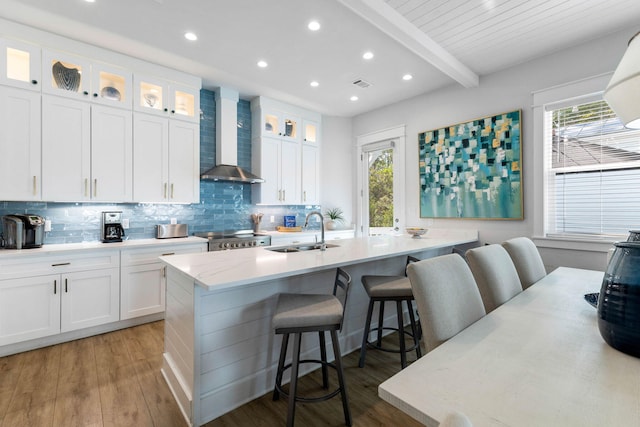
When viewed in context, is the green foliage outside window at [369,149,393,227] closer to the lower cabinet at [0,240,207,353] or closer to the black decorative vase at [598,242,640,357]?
the lower cabinet at [0,240,207,353]

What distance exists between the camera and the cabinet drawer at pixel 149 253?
3025mm

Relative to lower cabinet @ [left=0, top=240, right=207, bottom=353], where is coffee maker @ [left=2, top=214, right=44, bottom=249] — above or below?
above

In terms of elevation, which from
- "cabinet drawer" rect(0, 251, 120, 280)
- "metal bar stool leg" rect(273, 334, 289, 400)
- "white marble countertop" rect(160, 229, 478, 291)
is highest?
"white marble countertop" rect(160, 229, 478, 291)

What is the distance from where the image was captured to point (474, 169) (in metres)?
3.66

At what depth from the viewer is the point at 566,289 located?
1.68m

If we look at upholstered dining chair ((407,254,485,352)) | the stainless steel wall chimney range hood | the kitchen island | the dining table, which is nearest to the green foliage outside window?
the stainless steel wall chimney range hood

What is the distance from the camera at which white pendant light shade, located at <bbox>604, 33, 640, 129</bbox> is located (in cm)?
88

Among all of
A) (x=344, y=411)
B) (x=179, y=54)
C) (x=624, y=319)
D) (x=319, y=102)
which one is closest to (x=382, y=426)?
(x=344, y=411)

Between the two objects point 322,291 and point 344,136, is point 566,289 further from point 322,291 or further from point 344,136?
point 344,136

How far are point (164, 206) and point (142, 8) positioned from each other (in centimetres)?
215

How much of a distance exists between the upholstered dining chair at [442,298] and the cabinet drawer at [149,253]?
293cm

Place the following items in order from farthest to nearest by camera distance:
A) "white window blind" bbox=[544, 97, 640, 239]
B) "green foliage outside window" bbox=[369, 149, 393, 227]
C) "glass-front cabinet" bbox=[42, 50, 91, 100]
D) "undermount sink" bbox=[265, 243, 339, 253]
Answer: "green foliage outside window" bbox=[369, 149, 393, 227] < "glass-front cabinet" bbox=[42, 50, 91, 100] < "white window blind" bbox=[544, 97, 640, 239] < "undermount sink" bbox=[265, 243, 339, 253]

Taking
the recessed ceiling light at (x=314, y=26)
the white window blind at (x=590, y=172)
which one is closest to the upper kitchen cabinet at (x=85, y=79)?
the recessed ceiling light at (x=314, y=26)

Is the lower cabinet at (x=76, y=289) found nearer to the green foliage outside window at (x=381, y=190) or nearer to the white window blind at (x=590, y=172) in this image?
the green foliage outside window at (x=381, y=190)
